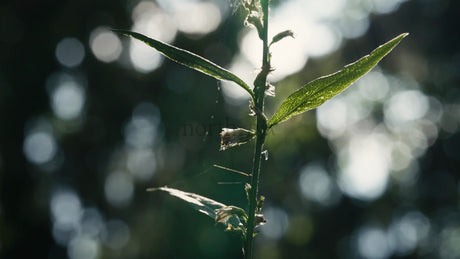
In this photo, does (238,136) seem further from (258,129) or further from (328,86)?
(328,86)

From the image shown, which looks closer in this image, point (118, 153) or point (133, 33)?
point (133, 33)

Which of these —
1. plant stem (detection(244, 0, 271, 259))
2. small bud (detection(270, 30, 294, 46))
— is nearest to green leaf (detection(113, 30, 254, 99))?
plant stem (detection(244, 0, 271, 259))

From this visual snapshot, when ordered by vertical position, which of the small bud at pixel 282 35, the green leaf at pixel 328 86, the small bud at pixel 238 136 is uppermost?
the small bud at pixel 282 35

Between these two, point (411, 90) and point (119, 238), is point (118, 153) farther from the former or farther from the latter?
point (411, 90)

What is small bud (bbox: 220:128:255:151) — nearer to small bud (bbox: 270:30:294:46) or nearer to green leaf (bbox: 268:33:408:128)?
green leaf (bbox: 268:33:408:128)

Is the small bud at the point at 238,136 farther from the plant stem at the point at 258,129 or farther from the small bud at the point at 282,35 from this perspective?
the small bud at the point at 282,35

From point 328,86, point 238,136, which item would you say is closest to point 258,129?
point 238,136

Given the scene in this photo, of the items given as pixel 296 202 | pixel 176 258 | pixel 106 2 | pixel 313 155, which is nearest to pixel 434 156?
pixel 313 155

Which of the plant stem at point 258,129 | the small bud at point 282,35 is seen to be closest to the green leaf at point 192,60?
the plant stem at point 258,129
